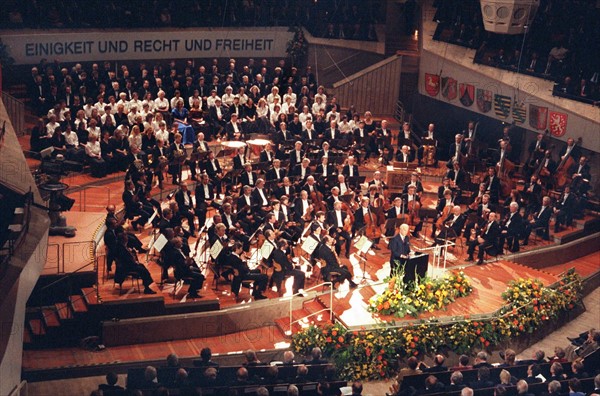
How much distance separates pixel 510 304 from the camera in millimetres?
17391

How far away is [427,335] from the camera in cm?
1634

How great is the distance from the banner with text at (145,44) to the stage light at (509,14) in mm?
10124

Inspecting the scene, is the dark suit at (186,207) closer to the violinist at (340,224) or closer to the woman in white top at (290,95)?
the violinist at (340,224)

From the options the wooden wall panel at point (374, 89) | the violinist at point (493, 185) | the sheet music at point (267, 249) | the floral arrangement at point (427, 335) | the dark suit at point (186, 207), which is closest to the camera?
the floral arrangement at point (427, 335)

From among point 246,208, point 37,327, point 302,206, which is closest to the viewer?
point 37,327

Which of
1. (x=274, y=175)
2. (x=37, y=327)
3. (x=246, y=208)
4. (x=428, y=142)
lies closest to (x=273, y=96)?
(x=428, y=142)

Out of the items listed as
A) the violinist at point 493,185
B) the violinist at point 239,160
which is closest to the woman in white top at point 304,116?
the violinist at point 239,160

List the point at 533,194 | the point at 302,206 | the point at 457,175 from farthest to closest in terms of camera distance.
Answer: the point at 457,175, the point at 533,194, the point at 302,206

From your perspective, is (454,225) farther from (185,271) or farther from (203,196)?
(185,271)

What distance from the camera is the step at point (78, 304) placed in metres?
15.8

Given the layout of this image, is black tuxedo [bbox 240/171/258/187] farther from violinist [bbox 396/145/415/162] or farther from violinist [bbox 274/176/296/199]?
violinist [bbox 396/145/415/162]

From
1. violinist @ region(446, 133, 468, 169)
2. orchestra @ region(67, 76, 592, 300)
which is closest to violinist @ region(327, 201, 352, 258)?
orchestra @ region(67, 76, 592, 300)

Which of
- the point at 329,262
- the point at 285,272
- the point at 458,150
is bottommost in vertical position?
the point at 285,272

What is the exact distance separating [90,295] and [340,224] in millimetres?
5447
